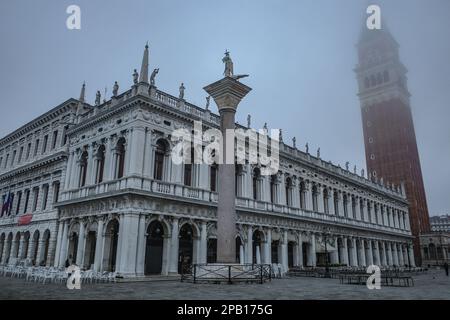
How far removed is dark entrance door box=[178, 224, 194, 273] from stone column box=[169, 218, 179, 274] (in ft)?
2.76

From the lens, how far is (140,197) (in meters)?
22.0

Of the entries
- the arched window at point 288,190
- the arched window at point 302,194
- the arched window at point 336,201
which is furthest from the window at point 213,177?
the arched window at point 336,201

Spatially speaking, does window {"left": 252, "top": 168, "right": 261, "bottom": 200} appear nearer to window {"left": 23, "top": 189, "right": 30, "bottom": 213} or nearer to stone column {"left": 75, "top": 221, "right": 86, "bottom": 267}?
stone column {"left": 75, "top": 221, "right": 86, "bottom": 267}

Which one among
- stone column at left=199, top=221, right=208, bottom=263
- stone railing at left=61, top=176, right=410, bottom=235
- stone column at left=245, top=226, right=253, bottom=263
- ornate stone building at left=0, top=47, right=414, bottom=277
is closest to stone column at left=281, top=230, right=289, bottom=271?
ornate stone building at left=0, top=47, right=414, bottom=277

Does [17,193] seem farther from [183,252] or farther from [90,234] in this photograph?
[183,252]

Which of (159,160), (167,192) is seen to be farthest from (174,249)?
(159,160)

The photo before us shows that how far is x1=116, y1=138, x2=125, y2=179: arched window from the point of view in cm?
2447

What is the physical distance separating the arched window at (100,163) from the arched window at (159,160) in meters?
4.45

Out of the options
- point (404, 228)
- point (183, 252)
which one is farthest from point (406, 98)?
point (183, 252)

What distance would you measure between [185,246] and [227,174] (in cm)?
947

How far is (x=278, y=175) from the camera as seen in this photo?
34656mm

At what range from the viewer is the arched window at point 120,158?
80.3ft

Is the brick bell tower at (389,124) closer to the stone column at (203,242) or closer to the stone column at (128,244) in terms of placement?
the stone column at (203,242)
